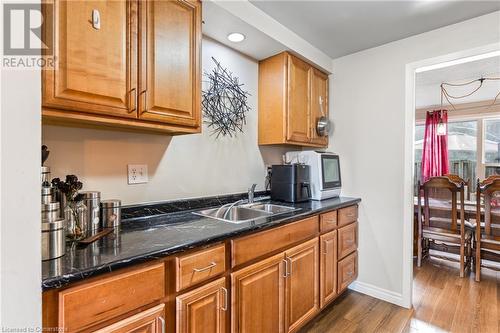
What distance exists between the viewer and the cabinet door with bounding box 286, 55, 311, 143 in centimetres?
224

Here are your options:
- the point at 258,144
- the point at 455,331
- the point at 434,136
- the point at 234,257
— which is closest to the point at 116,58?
the point at 234,257

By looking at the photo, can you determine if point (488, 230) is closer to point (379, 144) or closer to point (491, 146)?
point (379, 144)

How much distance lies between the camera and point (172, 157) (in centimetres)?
178

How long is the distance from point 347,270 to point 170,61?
7.04 ft

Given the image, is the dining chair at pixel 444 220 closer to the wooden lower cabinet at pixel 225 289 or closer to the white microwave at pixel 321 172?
the white microwave at pixel 321 172

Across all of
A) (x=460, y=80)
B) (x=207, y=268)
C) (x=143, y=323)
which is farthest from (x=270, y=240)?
(x=460, y=80)

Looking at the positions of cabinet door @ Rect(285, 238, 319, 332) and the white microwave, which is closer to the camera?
cabinet door @ Rect(285, 238, 319, 332)

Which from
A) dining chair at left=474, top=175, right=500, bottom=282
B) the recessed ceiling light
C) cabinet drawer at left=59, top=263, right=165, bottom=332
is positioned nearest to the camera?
cabinet drawer at left=59, top=263, right=165, bottom=332

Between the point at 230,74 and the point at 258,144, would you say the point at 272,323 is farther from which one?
the point at 230,74

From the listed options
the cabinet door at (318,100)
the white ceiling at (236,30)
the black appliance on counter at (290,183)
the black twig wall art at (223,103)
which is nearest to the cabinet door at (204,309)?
the black appliance on counter at (290,183)

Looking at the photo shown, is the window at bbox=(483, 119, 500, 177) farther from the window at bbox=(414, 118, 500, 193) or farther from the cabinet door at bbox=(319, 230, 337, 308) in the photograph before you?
the cabinet door at bbox=(319, 230, 337, 308)

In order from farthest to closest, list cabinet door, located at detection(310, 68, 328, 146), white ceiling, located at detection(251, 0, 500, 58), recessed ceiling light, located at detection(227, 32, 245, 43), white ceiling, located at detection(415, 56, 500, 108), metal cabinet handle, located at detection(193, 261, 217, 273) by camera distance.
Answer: white ceiling, located at detection(415, 56, 500, 108), cabinet door, located at detection(310, 68, 328, 146), recessed ceiling light, located at detection(227, 32, 245, 43), white ceiling, located at detection(251, 0, 500, 58), metal cabinet handle, located at detection(193, 261, 217, 273)

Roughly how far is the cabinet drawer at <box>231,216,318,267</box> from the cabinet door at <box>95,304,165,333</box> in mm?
414

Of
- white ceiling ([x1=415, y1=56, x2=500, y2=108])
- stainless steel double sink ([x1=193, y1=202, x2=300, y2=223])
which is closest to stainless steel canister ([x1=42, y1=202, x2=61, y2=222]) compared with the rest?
stainless steel double sink ([x1=193, y1=202, x2=300, y2=223])
